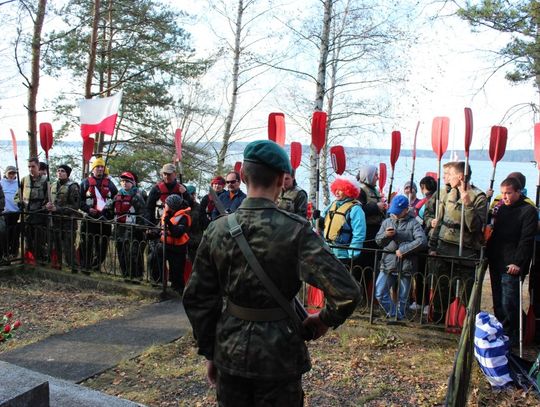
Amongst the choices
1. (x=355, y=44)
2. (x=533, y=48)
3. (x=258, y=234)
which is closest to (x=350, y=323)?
(x=258, y=234)

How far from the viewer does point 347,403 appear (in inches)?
153

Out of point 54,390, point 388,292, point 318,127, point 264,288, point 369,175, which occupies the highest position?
point 318,127

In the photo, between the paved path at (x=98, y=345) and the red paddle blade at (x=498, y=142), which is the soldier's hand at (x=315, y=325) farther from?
the red paddle blade at (x=498, y=142)

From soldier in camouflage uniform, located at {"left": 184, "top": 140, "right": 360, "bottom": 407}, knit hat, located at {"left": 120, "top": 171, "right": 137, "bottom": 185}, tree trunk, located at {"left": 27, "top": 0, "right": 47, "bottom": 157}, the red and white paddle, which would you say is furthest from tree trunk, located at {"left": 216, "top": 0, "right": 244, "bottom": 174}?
soldier in camouflage uniform, located at {"left": 184, "top": 140, "right": 360, "bottom": 407}

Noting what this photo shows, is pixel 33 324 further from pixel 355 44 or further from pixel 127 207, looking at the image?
pixel 355 44

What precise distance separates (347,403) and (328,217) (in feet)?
7.95

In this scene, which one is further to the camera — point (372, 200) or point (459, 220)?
point (372, 200)

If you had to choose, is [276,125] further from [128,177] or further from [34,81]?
[34,81]

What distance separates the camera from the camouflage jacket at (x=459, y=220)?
5.11m

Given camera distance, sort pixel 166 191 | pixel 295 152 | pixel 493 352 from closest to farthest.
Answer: pixel 493 352
pixel 166 191
pixel 295 152

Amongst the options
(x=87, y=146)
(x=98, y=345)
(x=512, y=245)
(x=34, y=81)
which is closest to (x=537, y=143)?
(x=512, y=245)

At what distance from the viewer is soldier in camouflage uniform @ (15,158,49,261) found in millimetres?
8023

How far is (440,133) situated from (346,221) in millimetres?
1846

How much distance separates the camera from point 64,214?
8102 millimetres
